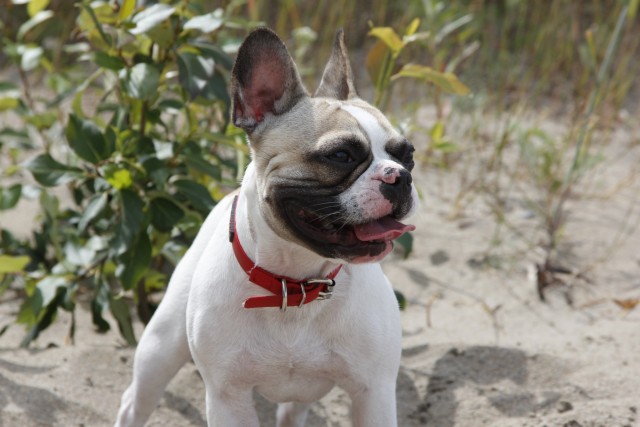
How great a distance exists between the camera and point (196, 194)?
3.41m

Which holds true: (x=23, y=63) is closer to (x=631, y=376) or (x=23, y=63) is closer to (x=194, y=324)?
(x=194, y=324)

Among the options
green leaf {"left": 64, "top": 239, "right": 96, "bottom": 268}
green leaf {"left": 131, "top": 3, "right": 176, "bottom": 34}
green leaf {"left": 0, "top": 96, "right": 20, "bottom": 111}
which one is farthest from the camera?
green leaf {"left": 0, "top": 96, "right": 20, "bottom": 111}

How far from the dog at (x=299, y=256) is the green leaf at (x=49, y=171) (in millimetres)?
973

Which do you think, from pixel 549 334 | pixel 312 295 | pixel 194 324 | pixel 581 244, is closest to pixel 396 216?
pixel 312 295

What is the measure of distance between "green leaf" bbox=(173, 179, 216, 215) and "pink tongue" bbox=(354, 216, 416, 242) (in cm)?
126

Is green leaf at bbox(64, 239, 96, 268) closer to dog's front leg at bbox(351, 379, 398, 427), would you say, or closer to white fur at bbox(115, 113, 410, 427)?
white fur at bbox(115, 113, 410, 427)

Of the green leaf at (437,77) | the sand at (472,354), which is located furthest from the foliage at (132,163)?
the green leaf at (437,77)

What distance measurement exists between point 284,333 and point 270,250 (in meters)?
0.24

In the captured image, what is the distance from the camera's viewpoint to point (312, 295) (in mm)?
2369

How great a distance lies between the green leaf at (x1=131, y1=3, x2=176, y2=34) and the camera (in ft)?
9.99

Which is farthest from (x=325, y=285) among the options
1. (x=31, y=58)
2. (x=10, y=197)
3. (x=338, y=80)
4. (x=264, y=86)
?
(x=31, y=58)

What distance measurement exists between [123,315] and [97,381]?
300 mm

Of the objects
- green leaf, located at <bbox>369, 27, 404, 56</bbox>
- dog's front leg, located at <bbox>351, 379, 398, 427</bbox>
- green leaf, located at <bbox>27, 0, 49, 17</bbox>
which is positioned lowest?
dog's front leg, located at <bbox>351, 379, 398, 427</bbox>

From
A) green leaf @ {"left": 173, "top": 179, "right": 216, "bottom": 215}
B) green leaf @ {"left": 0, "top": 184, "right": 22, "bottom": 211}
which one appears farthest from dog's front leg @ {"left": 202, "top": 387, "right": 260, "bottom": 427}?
green leaf @ {"left": 0, "top": 184, "right": 22, "bottom": 211}
